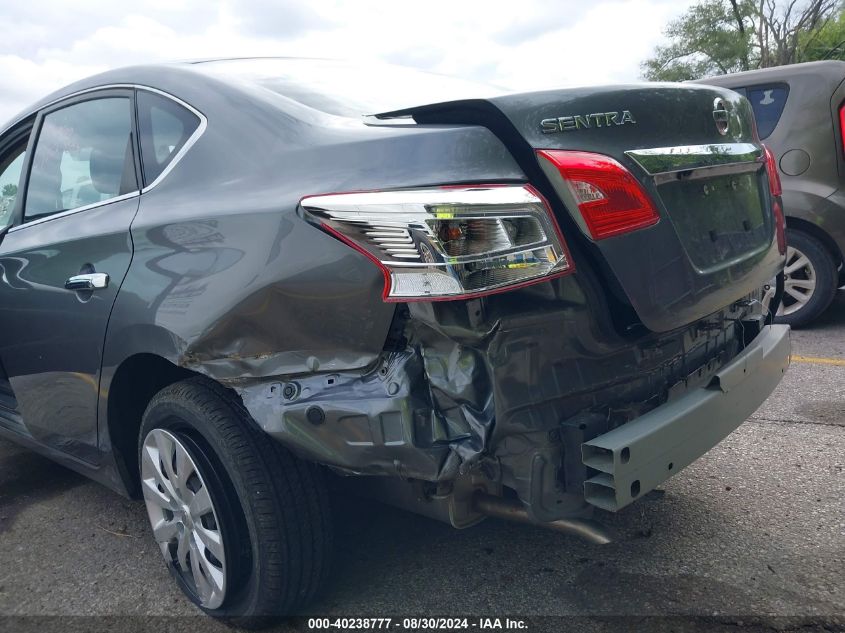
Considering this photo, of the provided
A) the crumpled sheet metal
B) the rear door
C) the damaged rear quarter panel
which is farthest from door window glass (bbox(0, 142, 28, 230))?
the crumpled sheet metal

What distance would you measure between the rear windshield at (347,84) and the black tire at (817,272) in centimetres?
336

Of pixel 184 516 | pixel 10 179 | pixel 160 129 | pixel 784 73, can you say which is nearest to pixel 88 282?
pixel 160 129

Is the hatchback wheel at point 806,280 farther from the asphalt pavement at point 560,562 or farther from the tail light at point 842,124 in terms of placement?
the asphalt pavement at point 560,562

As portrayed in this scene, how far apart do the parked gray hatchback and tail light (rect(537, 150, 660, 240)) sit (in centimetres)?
388

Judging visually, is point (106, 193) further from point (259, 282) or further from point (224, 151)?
point (259, 282)

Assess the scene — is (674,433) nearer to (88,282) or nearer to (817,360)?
(88,282)

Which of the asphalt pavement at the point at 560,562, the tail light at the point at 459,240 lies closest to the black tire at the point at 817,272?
the asphalt pavement at the point at 560,562

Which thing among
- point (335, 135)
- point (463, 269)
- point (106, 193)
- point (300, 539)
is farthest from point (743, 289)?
point (106, 193)

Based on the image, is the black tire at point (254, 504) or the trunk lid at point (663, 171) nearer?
the trunk lid at point (663, 171)

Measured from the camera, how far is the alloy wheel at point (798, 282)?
205 inches

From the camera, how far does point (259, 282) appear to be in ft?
6.33

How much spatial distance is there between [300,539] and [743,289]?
146 centimetres

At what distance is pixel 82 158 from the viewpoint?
2863 mm

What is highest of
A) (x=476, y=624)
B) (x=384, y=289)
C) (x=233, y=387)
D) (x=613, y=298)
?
(x=384, y=289)
